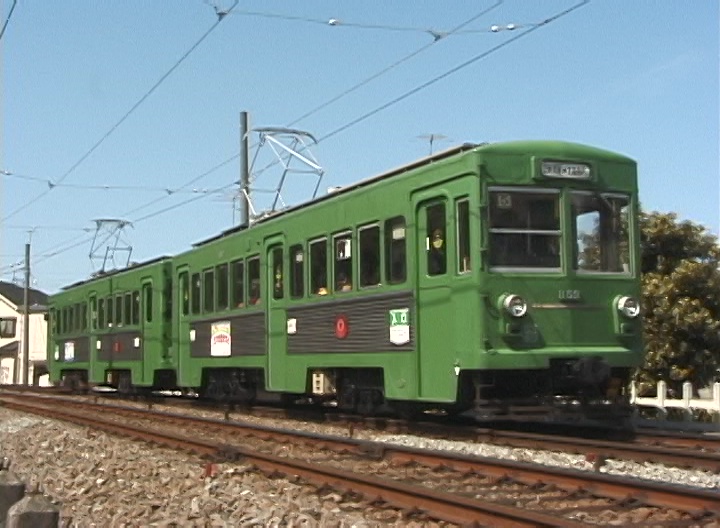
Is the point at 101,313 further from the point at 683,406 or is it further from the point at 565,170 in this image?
the point at 565,170

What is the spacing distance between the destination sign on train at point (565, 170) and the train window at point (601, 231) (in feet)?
0.66

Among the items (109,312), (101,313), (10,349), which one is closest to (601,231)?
(109,312)

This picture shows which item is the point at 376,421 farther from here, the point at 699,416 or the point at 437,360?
the point at 699,416

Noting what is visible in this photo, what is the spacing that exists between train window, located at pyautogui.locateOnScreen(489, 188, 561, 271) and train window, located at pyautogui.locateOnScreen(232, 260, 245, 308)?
6.87 meters

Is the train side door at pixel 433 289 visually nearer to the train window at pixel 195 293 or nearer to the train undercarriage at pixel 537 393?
the train undercarriage at pixel 537 393

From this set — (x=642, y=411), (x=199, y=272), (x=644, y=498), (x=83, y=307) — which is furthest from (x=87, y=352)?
(x=644, y=498)

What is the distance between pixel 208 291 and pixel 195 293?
828 mm

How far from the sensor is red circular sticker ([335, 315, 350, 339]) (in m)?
13.5

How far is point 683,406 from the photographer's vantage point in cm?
1552

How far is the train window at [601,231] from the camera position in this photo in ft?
38.0

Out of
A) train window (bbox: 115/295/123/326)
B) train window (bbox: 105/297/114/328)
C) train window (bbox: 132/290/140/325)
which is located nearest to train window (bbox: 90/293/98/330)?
train window (bbox: 105/297/114/328)

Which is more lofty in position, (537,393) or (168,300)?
(168,300)

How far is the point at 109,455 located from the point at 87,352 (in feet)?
58.3

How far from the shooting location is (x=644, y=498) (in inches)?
282
